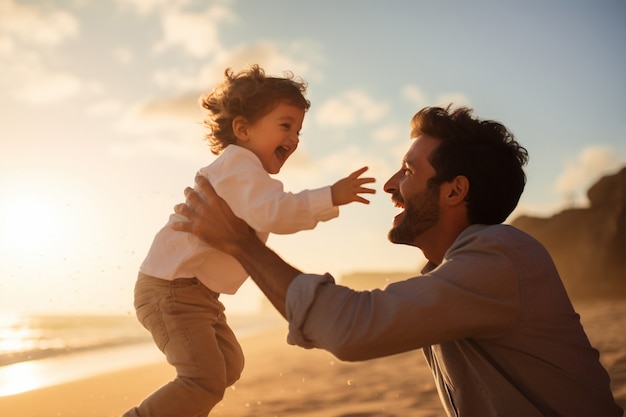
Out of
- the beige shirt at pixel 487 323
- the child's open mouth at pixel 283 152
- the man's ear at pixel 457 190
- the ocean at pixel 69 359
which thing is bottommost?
the beige shirt at pixel 487 323

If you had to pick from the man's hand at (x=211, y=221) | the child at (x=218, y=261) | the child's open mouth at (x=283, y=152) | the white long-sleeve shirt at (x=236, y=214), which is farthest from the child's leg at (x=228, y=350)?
the child's open mouth at (x=283, y=152)

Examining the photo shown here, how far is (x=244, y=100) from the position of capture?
12.2 feet

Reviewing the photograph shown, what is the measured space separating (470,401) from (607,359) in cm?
468

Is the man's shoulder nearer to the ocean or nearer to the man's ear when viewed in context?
the man's ear

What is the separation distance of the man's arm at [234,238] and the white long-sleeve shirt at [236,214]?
0.09 meters

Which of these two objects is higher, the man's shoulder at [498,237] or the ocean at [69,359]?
the ocean at [69,359]

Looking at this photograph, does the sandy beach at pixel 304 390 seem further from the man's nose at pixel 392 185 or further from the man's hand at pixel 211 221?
the man's hand at pixel 211 221

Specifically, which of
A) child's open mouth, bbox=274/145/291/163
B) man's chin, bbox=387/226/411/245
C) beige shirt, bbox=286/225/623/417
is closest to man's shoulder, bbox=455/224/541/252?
beige shirt, bbox=286/225/623/417

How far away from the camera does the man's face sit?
9.55 ft

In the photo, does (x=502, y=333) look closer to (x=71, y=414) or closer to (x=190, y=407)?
(x=190, y=407)

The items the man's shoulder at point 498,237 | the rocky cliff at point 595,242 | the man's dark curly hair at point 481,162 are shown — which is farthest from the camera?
the rocky cliff at point 595,242

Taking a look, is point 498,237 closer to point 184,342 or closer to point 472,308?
point 472,308

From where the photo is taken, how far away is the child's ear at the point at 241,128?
3695 millimetres

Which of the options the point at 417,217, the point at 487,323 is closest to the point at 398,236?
the point at 417,217
